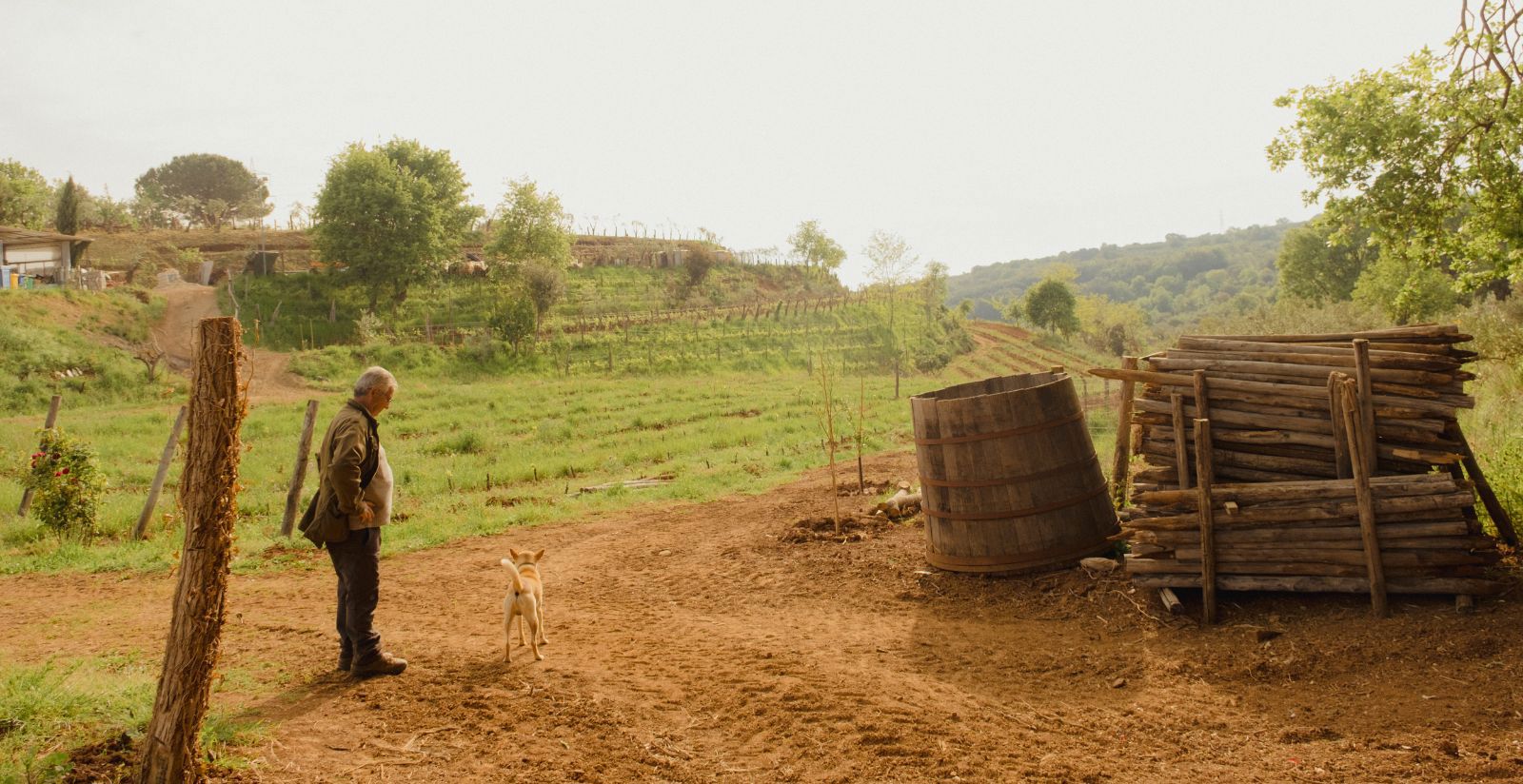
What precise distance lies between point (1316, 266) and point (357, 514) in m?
59.3

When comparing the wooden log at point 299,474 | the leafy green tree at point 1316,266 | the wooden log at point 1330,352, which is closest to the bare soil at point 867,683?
the wooden log at point 1330,352

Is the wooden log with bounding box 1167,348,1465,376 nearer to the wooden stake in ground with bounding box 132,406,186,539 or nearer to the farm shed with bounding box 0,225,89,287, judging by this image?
A: the wooden stake in ground with bounding box 132,406,186,539

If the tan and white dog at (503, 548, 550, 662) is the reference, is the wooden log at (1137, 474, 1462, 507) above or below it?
above

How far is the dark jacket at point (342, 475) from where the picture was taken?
5590 mm

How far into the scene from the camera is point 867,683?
225 inches

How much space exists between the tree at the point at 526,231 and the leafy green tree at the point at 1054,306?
101 feet

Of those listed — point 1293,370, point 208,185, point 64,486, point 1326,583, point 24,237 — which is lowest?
point 1326,583

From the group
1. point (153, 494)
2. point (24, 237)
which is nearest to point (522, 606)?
point (153, 494)

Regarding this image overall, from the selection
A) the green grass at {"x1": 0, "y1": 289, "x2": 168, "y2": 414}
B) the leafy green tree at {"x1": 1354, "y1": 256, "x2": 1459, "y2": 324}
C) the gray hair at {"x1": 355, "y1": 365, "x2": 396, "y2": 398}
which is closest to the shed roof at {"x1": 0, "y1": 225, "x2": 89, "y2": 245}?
the green grass at {"x1": 0, "y1": 289, "x2": 168, "y2": 414}

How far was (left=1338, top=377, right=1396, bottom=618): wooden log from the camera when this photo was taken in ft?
20.2

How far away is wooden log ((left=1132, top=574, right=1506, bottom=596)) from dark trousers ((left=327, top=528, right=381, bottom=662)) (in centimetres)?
568

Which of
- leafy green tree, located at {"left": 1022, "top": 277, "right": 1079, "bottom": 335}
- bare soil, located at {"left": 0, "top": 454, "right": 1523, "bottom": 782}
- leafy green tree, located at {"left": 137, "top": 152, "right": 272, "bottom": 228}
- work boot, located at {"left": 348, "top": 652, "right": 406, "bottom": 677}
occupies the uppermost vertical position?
leafy green tree, located at {"left": 137, "top": 152, "right": 272, "bottom": 228}

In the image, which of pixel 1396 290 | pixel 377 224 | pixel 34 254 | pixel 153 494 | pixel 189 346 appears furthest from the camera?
pixel 377 224

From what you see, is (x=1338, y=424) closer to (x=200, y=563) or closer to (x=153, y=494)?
(x=200, y=563)
